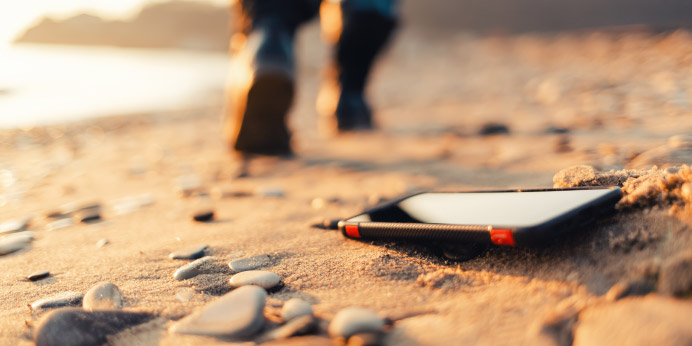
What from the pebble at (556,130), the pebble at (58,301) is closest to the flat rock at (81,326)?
the pebble at (58,301)

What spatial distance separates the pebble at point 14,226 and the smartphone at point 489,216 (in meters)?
1.19

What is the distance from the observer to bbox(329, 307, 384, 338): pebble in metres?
0.77

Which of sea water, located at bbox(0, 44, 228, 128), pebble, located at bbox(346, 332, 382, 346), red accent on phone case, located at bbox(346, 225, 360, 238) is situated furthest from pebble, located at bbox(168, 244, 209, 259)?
sea water, located at bbox(0, 44, 228, 128)

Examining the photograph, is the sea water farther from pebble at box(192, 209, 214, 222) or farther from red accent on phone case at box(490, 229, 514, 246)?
red accent on phone case at box(490, 229, 514, 246)

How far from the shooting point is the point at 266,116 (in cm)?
267

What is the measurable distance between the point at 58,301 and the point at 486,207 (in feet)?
2.89

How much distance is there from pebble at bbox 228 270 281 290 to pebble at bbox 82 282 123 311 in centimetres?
21

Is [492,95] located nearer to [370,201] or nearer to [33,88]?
[370,201]

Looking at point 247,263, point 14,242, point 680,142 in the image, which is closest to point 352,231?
point 247,263

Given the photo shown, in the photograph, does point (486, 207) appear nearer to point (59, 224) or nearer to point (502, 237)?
point (502, 237)

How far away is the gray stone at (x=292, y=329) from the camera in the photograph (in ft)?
2.61

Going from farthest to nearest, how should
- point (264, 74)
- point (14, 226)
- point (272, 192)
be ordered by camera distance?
1. point (264, 74)
2. point (272, 192)
3. point (14, 226)

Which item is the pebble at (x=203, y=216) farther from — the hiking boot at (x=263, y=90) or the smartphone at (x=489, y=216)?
the hiking boot at (x=263, y=90)

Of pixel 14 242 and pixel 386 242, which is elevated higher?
pixel 386 242
